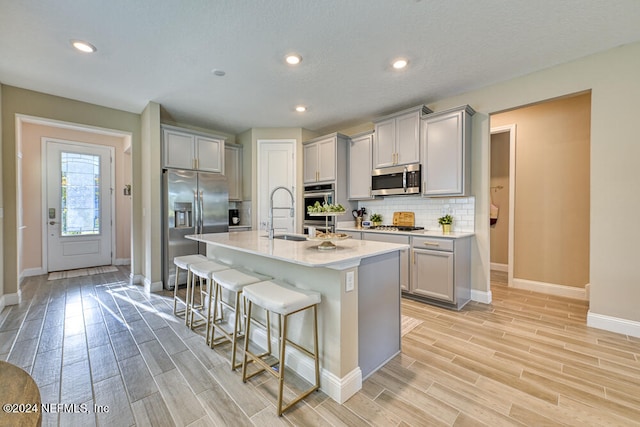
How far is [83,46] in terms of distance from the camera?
2486 millimetres

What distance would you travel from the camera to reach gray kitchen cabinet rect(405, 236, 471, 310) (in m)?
3.12

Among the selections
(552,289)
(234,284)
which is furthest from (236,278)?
(552,289)

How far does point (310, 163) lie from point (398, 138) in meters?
1.65

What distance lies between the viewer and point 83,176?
204 inches

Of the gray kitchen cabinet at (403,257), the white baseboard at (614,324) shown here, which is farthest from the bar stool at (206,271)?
the white baseboard at (614,324)

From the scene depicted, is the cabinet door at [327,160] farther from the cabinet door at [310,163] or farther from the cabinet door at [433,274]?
the cabinet door at [433,274]

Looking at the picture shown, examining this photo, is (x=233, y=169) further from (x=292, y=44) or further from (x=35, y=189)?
(x=35, y=189)

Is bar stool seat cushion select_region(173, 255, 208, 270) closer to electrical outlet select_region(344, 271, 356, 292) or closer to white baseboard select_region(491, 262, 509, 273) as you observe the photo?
electrical outlet select_region(344, 271, 356, 292)

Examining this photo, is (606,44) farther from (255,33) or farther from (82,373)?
(82,373)

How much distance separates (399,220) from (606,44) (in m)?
2.80

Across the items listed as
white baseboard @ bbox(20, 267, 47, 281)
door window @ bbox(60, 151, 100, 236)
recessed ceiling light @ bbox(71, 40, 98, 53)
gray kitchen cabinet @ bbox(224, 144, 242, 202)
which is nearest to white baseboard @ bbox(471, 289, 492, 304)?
gray kitchen cabinet @ bbox(224, 144, 242, 202)

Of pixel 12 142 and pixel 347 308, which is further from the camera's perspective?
pixel 12 142

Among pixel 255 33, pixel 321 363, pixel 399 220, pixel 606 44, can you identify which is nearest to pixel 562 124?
pixel 606 44

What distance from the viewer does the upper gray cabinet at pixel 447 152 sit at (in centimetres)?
332
